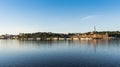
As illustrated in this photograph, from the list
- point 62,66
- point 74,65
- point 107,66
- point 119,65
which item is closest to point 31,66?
point 62,66

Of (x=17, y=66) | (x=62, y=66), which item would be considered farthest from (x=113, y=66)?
(x=17, y=66)

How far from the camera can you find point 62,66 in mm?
24562

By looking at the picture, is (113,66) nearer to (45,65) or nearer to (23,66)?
(45,65)

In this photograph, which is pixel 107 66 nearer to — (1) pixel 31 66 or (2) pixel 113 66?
(2) pixel 113 66

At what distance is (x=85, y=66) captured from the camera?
24.3 metres

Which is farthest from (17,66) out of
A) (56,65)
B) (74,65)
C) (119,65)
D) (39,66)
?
(119,65)

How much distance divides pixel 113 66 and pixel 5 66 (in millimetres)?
15795

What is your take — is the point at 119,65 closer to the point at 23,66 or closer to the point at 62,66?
the point at 62,66

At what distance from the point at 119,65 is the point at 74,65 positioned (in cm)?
656

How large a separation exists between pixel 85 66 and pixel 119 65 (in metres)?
5.01

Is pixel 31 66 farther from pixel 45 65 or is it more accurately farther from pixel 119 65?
pixel 119 65

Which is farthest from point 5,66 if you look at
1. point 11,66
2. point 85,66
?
point 85,66

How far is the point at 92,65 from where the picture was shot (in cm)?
2502

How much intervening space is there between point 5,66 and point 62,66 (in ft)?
27.8
